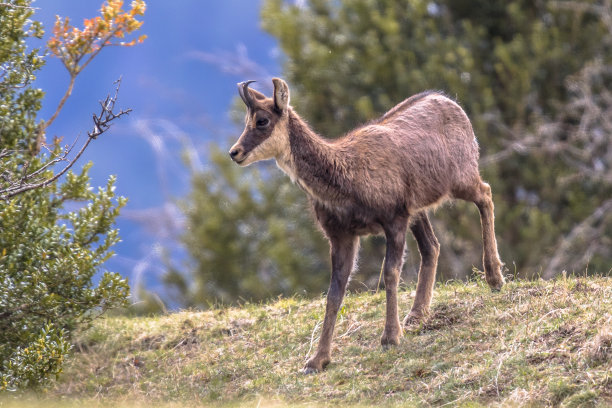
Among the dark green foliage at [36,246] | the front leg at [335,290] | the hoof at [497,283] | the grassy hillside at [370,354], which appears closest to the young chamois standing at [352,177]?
the front leg at [335,290]

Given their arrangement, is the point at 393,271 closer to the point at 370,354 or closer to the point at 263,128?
the point at 370,354

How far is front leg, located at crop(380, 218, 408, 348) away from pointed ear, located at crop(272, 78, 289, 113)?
158 centimetres

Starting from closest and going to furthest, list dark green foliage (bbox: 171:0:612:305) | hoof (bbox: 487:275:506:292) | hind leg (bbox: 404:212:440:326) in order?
hind leg (bbox: 404:212:440:326), hoof (bbox: 487:275:506:292), dark green foliage (bbox: 171:0:612:305)

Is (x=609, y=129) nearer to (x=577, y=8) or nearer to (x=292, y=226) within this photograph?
A: (x=577, y=8)

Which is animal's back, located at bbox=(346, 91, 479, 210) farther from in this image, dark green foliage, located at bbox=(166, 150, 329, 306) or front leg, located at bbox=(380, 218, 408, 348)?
dark green foliage, located at bbox=(166, 150, 329, 306)

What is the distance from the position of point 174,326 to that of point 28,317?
2.19m

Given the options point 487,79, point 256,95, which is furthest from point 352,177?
point 487,79

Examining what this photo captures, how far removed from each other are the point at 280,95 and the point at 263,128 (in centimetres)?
39

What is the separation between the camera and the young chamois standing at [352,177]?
29.1ft

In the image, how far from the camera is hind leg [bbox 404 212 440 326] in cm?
960

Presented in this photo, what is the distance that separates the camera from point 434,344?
8859mm

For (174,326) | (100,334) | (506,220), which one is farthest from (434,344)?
(506,220)

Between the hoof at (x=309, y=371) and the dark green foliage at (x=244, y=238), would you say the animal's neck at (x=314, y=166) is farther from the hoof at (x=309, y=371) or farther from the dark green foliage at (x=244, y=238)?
the dark green foliage at (x=244, y=238)

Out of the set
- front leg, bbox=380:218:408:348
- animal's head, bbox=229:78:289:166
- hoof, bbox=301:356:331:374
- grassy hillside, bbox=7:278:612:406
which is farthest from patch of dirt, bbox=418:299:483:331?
animal's head, bbox=229:78:289:166
